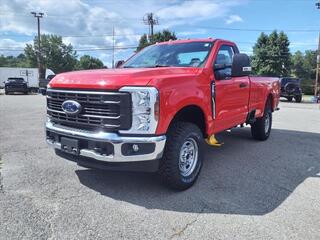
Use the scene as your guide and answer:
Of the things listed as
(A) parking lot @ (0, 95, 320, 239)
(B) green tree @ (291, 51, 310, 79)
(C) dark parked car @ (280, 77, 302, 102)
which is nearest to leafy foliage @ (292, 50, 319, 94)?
(B) green tree @ (291, 51, 310, 79)

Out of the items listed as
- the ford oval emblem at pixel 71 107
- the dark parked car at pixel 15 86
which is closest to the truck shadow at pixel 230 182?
the ford oval emblem at pixel 71 107

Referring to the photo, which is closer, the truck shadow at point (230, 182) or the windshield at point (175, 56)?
the truck shadow at point (230, 182)

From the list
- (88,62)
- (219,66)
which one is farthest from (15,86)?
(88,62)

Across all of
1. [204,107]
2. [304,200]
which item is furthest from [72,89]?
[304,200]

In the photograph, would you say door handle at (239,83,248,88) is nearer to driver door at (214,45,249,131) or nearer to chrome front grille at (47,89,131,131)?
driver door at (214,45,249,131)

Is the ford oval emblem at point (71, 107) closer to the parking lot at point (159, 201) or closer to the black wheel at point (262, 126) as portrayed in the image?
the parking lot at point (159, 201)

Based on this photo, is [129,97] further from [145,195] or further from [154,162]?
[145,195]

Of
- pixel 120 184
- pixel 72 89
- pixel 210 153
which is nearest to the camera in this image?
pixel 72 89

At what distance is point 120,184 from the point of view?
4.50m

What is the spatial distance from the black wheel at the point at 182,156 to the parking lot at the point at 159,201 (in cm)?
19

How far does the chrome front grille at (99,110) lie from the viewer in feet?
11.9

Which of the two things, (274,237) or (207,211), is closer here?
(274,237)

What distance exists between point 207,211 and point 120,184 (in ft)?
4.49

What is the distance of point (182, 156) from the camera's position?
4.35 m
